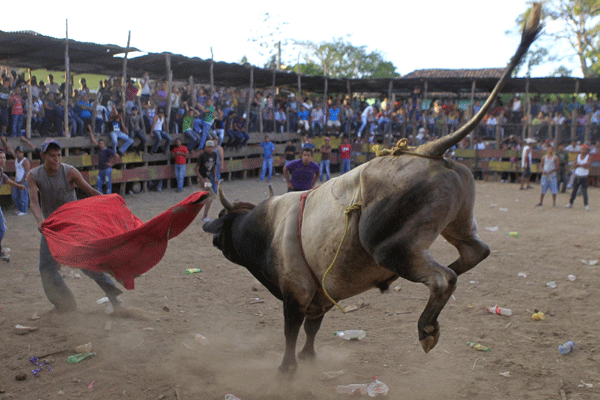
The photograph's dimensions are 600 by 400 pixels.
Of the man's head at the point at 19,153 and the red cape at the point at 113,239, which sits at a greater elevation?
the man's head at the point at 19,153

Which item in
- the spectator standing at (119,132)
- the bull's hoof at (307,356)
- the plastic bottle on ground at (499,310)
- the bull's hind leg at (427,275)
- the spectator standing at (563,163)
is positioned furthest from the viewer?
the spectator standing at (563,163)

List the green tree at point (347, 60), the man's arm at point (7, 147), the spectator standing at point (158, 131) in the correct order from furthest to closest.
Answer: the green tree at point (347, 60)
the spectator standing at point (158, 131)
the man's arm at point (7, 147)

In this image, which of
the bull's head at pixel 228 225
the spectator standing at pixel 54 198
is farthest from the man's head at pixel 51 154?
the bull's head at pixel 228 225

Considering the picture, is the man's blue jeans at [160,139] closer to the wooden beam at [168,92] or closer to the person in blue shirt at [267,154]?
the wooden beam at [168,92]

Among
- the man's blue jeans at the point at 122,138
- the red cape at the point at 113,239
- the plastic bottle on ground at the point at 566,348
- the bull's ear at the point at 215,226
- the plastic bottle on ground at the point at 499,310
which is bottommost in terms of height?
the plastic bottle on ground at the point at 499,310

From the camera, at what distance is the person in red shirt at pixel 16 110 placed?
12719 mm

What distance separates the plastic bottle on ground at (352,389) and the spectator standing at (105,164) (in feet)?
37.6

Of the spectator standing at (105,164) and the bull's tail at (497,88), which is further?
the spectator standing at (105,164)

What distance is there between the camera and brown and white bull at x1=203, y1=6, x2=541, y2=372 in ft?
10.4

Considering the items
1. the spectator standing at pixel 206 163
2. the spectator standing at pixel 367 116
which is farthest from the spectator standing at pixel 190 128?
the spectator standing at pixel 367 116

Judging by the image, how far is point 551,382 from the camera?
4.20 meters

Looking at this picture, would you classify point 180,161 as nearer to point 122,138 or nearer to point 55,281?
point 122,138

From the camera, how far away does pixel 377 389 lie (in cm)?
404

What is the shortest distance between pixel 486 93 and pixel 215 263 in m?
20.6
